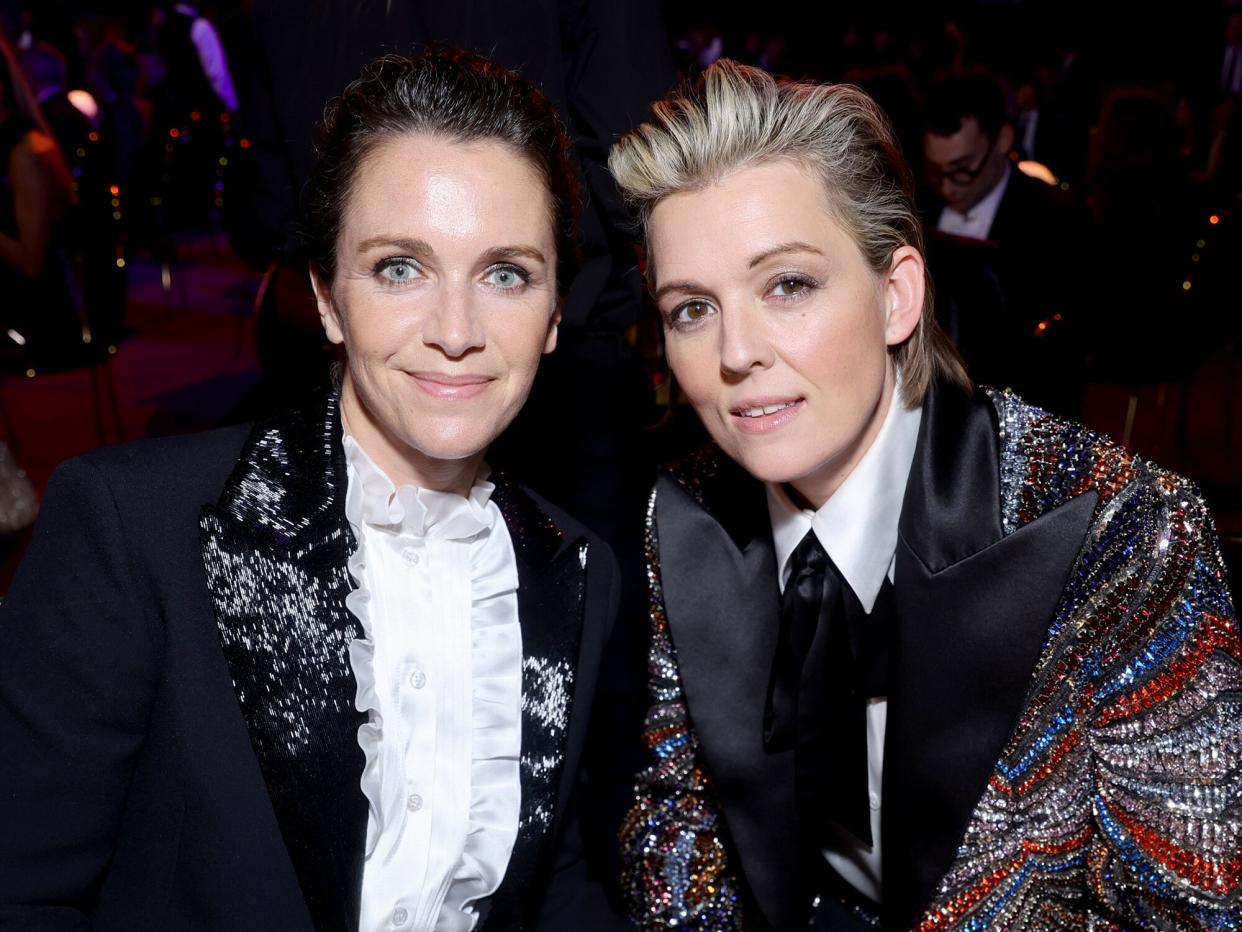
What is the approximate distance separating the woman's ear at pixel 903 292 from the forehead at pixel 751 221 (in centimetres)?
11

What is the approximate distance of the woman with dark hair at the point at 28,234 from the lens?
466 centimetres

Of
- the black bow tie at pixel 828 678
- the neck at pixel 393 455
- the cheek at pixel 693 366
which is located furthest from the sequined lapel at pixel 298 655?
the black bow tie at pixel 828 678

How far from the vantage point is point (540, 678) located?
5.94 ft

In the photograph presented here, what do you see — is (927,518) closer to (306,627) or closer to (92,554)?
(306,627)

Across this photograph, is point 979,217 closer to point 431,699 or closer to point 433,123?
point 433,123

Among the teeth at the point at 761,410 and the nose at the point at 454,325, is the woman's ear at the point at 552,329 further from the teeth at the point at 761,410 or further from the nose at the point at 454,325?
the teeth at the point at 761,410

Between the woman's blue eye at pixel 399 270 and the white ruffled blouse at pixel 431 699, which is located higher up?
the woman's blue eye at pixel 399 270

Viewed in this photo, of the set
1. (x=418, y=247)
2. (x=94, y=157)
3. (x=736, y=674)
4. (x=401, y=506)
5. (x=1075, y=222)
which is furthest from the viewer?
(x=94, y=157)

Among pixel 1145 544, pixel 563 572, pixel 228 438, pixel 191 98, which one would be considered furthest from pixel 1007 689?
pixel 191 98

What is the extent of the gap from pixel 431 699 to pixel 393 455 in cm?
38

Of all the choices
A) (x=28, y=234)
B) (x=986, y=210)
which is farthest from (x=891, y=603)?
(x=28, y=234)

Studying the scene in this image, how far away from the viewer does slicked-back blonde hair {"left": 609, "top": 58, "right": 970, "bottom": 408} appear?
1.73m

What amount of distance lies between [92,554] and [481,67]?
0.89 metres

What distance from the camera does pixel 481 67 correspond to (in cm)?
176
